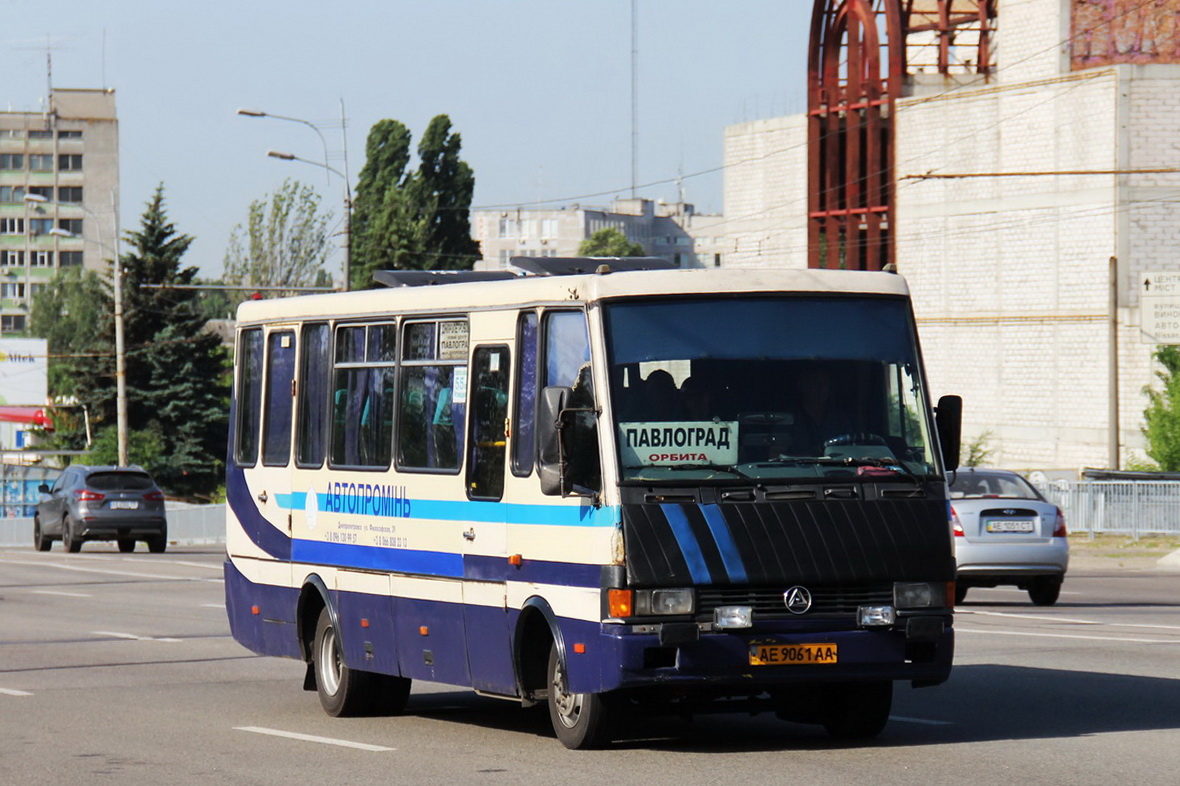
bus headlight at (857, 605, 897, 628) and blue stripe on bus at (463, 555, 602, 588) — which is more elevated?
blue stripe on bus at (463, 555, 602, 588)

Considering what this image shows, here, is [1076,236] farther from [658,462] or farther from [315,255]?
[315,255]

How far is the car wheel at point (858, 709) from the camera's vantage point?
11.0 metres

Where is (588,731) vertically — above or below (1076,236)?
below

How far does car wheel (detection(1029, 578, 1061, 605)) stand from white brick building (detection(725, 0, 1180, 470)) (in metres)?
27.5

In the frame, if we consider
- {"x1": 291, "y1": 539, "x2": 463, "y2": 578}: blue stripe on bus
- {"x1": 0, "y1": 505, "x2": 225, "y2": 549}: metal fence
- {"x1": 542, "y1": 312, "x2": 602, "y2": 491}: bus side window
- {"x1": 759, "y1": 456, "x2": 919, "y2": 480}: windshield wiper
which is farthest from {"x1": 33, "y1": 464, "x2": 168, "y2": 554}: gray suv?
{"x1": 759, "y1": 456, "x2": 919, "y2": 480}: windshield wiper

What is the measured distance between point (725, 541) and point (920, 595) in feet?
3.64

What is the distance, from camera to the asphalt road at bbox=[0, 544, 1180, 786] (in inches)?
383

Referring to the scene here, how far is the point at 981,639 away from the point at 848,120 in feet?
172

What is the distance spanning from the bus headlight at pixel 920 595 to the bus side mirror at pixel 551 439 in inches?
70.3

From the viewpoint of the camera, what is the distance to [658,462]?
10.1 m

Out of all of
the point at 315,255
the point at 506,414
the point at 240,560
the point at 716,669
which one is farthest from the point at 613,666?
the point at 315,255

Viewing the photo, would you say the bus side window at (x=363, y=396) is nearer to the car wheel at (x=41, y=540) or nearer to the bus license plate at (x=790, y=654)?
the bus license plate at (x=790, y=654)

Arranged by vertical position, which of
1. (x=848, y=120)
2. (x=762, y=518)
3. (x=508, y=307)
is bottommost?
(x=762, y=518)

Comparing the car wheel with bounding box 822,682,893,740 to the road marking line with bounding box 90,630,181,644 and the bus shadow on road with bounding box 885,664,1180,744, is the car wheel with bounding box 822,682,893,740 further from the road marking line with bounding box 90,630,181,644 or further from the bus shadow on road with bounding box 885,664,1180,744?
the road marking line with bounding box 90,630,181,644
